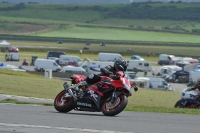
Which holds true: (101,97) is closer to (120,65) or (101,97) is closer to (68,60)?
(120,65)

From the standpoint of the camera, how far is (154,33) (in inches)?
5251

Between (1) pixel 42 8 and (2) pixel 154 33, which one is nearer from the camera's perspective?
(2) pixel 154 33

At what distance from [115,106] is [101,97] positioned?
0.40 m

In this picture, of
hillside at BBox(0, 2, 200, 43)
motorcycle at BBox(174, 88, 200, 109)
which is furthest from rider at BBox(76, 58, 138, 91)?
hillside at BBox(0, 2, 200, 43)

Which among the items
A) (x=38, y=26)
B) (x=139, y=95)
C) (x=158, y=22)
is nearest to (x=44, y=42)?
(x=38, y=26)

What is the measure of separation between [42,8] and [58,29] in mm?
37243

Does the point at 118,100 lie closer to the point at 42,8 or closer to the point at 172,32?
the point at 172,32

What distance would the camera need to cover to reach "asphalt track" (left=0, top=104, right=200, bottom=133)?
10.4m

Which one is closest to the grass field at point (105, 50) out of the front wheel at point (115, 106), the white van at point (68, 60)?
the white van at point (68, 60)

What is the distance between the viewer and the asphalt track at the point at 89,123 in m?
10.4

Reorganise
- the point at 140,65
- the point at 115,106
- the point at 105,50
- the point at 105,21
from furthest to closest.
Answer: the point at 105,21, the point at 105,50, the point at 140,65, the point at 115,106

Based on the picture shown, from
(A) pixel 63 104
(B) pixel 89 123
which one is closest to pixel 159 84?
(A) pixel 63 104

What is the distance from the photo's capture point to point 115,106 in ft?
44.5

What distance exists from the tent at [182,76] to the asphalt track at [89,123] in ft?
146
